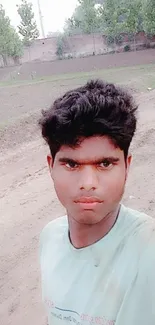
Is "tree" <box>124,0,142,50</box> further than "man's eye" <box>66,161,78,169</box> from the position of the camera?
Yes

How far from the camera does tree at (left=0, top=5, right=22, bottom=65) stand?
33.4m

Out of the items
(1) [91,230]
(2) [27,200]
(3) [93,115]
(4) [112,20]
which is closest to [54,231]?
(1) [91,230]

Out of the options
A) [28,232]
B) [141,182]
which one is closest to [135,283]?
[28,232]

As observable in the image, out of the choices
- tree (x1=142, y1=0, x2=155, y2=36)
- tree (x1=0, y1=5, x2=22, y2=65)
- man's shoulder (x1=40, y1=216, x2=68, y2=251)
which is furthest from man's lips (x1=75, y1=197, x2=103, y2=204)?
tree (x1=0, y1=5, x2=22, y2=65)

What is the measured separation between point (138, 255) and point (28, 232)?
3582 mm

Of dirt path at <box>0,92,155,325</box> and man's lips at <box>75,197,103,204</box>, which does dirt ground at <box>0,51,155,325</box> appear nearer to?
dirt path at <box>0,92,155,325</box>

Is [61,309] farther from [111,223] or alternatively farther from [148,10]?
[148,10]

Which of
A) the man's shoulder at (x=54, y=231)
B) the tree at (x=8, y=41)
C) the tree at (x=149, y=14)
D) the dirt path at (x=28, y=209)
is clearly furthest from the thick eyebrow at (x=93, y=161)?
the tree at (x=8, y=41)

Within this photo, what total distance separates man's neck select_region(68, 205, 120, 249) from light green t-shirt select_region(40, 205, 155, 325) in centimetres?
2

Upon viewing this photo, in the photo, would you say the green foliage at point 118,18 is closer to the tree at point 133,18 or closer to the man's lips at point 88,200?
the tree at point 133,18

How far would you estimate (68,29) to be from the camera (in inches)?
1719

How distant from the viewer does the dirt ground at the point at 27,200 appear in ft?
11.1

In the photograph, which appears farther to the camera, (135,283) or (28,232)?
(28,232)

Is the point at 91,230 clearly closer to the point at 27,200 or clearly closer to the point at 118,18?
the point at 27,200
